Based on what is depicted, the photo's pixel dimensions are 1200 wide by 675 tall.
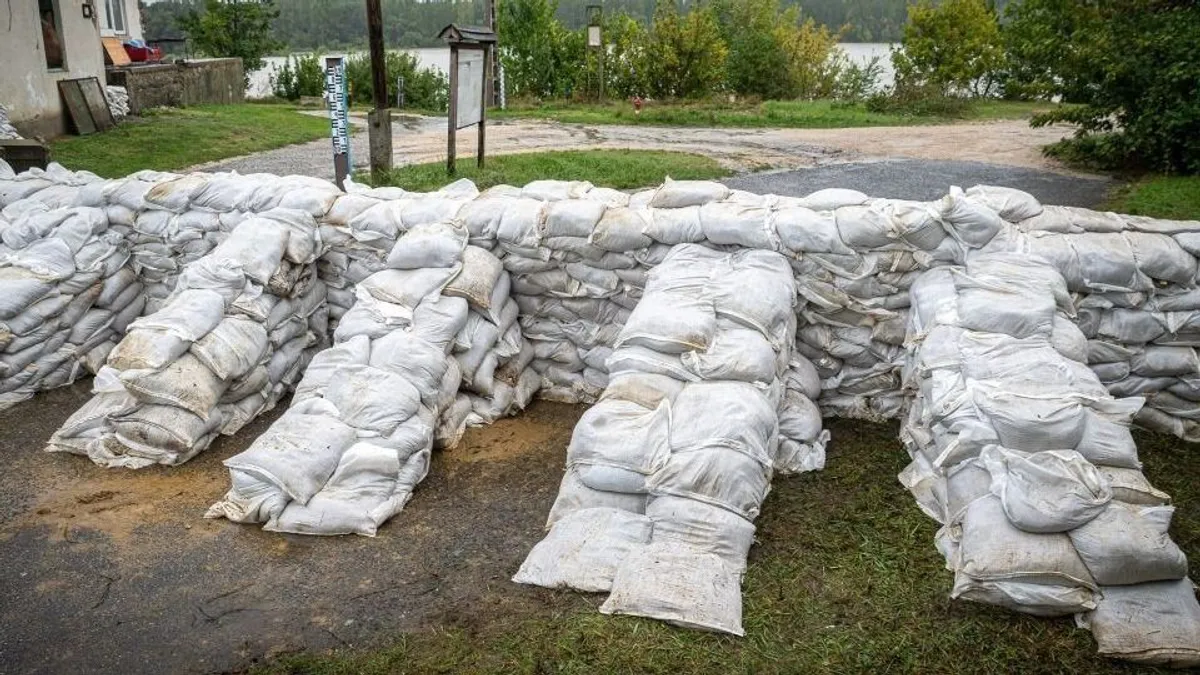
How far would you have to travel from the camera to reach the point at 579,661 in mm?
3186

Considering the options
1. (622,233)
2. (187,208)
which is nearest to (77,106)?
(187,208)

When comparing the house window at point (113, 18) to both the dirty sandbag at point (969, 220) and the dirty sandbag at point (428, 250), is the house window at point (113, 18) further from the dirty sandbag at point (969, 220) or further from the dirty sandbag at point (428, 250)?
the dirty sandbag at point (969, 220)

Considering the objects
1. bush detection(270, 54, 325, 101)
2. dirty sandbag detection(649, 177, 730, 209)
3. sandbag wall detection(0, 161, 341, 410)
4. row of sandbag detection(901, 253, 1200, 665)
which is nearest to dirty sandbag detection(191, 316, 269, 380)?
sandbag wall detection(0, 161, 341, 410)

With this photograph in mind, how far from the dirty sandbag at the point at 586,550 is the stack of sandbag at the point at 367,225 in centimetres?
219

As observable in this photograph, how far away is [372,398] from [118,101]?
13284 millimetres

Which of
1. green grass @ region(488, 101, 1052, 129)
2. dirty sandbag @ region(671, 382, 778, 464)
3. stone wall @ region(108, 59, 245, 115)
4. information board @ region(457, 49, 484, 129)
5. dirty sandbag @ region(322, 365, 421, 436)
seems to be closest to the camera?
dirty sandbag @ region(671, 382, 778, 464)

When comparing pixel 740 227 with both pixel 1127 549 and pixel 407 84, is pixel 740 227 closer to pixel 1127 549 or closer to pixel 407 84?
pixel 1127 549

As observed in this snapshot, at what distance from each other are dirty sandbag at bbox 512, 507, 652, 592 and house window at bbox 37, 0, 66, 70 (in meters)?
13.8

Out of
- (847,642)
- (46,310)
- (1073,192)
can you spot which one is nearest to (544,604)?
(847,642)

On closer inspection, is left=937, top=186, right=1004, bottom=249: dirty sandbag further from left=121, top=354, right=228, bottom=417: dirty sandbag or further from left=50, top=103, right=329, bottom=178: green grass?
left=50, top=103, right=329, bottom=178: green grass

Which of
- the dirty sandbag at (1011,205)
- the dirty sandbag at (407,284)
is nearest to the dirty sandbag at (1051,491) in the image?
the dirty sandbag at (1011,205)

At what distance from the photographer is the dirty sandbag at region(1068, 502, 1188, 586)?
10.5ft

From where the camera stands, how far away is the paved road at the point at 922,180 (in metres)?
9.86

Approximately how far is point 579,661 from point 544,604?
0.41 m
